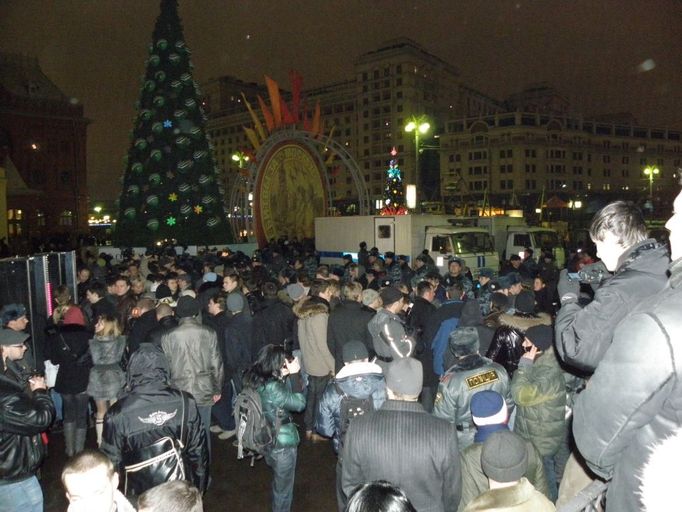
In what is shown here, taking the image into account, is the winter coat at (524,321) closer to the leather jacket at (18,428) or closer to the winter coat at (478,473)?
the winter coat at (478,473)

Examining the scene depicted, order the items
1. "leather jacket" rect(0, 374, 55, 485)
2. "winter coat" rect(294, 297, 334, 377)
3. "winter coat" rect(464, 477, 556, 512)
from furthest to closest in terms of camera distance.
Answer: "winter coat" rect(294, 297, 334, 377) → "leather jacket" rect(0, 374, 55, 485) → "winter coat" rect(464, 477, 556, 512)

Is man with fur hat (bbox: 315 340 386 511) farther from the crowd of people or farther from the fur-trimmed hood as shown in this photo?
the fur-trimmed hood

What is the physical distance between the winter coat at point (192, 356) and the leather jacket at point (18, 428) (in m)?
2.11

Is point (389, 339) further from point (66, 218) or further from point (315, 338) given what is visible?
point (66, 218)

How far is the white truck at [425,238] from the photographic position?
18.0 meters

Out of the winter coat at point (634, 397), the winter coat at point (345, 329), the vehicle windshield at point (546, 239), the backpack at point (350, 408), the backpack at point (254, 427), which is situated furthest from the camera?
the vehicle windshield at point (546, 239)

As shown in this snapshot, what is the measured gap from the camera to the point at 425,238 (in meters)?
19.0

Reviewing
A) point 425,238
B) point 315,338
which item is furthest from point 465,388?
point 425,238

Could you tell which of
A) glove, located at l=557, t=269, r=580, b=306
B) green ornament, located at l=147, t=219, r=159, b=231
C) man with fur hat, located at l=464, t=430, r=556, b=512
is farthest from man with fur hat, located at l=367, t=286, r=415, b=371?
green ornament, located at l=147, t=219, r=159, b=231

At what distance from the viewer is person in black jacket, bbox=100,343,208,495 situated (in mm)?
3893

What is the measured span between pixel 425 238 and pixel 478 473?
51.2ft

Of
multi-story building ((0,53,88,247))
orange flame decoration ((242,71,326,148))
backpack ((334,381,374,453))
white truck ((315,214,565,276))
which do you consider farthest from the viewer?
multi-story building ((0,53,88,247))

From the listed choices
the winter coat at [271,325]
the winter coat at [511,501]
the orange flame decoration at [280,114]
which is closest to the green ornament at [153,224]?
the orange flame decoration at [280,114]

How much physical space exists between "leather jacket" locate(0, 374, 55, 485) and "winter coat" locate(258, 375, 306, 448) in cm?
170
